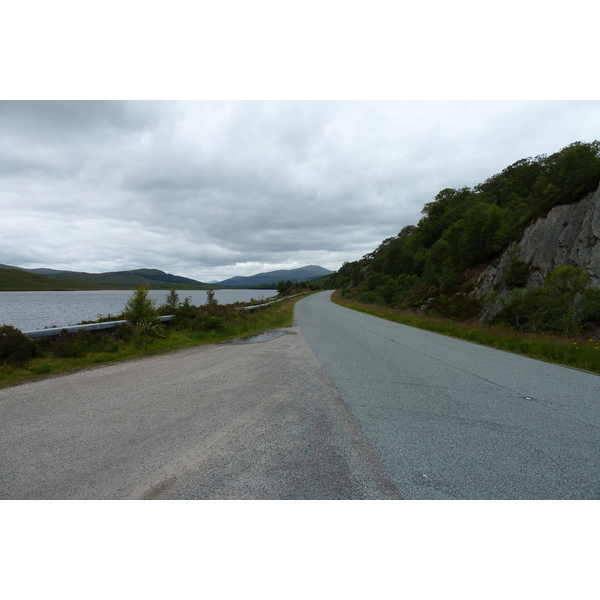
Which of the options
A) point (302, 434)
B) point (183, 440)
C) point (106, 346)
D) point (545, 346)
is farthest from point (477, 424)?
point (106, 346)

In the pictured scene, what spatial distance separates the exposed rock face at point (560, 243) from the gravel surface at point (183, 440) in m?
20.3

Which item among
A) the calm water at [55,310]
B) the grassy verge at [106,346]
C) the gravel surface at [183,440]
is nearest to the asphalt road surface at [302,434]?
the gravel surface at [183,440]

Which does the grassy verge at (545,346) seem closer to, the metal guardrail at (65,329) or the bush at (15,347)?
the metal guardrail at (65,329)

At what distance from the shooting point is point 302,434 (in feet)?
13.1

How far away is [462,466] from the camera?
127 inches

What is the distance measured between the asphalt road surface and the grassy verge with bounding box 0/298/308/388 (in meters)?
0.94

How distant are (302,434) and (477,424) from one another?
7.77ft

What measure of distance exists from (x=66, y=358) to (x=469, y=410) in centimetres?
904

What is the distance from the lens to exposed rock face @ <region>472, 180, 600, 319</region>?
19062 millimetres

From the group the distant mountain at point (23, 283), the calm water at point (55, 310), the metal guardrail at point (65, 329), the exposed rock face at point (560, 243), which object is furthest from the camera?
the distant mountain at point (23, 283)

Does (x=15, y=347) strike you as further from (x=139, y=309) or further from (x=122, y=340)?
(x=139, y=309)

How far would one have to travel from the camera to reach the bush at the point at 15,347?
7.23 meters

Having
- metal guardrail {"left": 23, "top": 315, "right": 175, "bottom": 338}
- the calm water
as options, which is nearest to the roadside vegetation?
metal guardrail {"left": 23, "top": 315, "right": 175, "bottom": 338}

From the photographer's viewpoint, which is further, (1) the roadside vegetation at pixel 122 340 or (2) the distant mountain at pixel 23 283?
(2) the distant mountain at pixel 23 283
